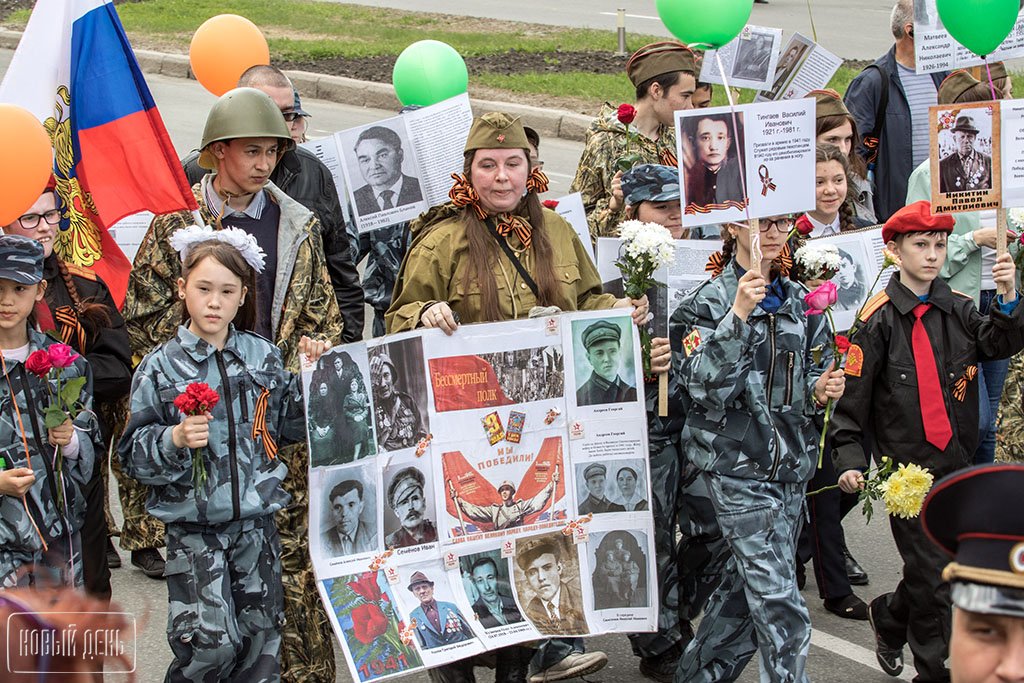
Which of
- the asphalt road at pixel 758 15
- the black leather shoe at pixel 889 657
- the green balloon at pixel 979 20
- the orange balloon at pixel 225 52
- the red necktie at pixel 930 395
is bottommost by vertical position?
the black leather shoe at pixel 889 657

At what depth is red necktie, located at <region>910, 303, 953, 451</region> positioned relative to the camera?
20.4 feet

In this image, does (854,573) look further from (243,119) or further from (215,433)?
(243,119)

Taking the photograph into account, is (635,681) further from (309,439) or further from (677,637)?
(309,439)

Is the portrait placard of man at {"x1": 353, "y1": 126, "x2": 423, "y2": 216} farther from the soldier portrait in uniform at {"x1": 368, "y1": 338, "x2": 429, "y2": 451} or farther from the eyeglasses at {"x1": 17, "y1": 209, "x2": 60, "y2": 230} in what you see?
the soldier portrait in uniform at {"x1": 368, "y1": 338, "x2": 429, "y2": 451}

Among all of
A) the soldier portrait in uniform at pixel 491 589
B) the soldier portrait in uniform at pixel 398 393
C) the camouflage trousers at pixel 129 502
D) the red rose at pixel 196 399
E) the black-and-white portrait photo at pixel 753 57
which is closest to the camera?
the red rose at pixel 196 399

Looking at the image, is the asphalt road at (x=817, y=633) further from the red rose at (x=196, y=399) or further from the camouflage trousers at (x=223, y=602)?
the red rose at (x=196, y=399)

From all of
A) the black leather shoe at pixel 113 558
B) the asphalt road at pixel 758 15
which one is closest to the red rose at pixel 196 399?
the black leather shoe at pixel 113 558

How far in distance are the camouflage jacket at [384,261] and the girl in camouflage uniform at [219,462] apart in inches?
98.5

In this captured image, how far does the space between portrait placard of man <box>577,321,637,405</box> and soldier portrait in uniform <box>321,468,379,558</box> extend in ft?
2.98

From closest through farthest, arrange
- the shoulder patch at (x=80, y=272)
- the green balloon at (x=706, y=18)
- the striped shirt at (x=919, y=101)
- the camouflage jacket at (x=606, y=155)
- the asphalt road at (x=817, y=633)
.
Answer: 1. the shoulder patch at (x=80, y=272)
2. the asphalt road at (x=817, y=633)
3. the green balloon at (x=706, y=18)
4. the camouflage jacket at (x=606, y=155)
5. the striped shirt at (x=919, y=101)

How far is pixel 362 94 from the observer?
61.2ft

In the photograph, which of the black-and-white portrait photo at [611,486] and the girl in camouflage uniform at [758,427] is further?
the black-and-white portrait photo at [611,486]

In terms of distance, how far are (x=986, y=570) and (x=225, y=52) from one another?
645 cm

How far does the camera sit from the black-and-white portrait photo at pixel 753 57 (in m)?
8.55
